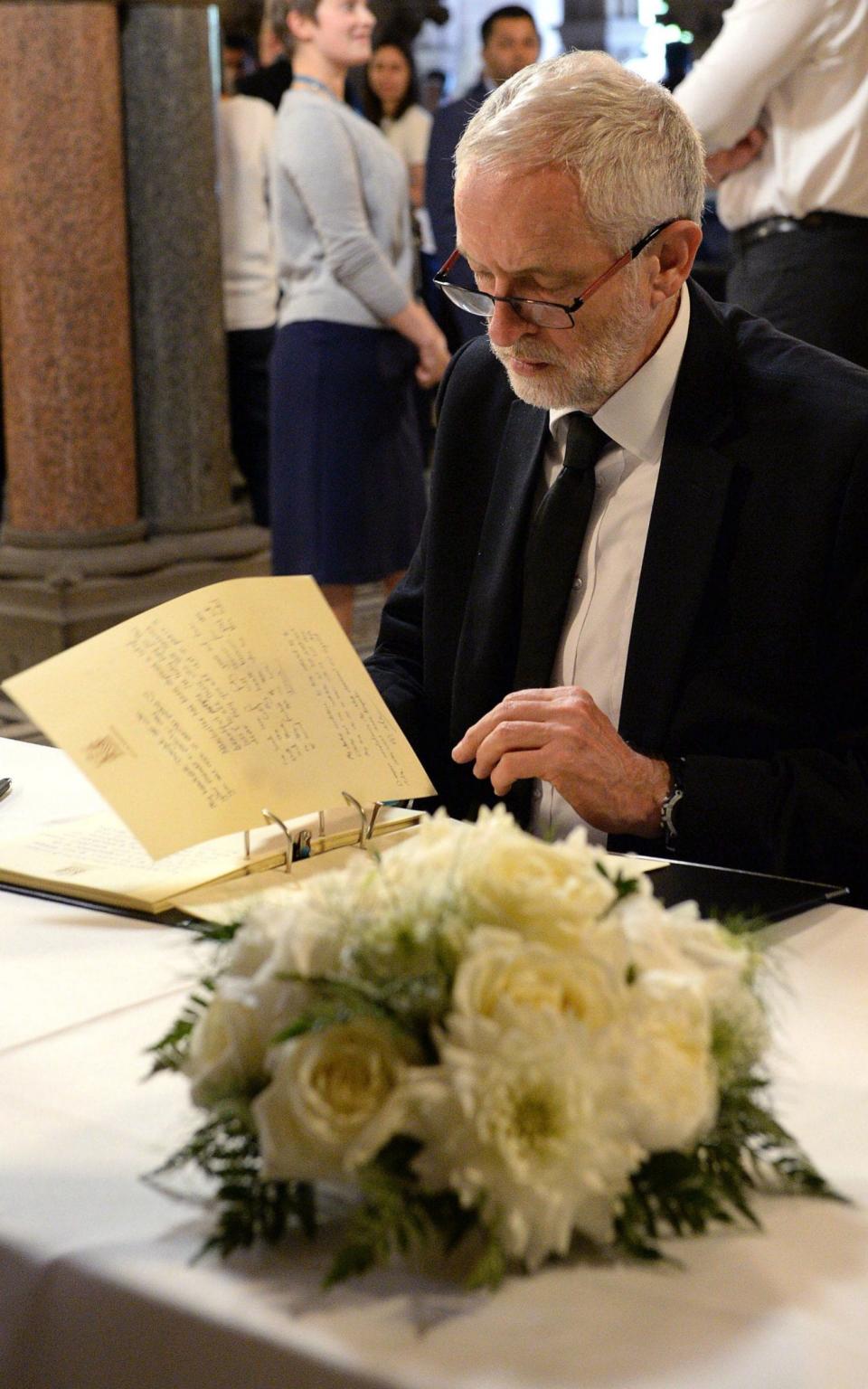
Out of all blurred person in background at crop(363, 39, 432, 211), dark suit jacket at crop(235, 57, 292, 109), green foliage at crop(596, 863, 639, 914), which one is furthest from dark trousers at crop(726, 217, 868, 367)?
blurred person in background at crop(363, 39, 432, 211)

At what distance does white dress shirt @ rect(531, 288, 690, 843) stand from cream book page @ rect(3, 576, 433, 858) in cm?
46

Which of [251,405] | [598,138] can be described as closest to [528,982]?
[598,138]

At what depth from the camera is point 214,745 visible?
1594 mm

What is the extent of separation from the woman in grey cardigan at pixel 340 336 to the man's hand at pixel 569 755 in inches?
120

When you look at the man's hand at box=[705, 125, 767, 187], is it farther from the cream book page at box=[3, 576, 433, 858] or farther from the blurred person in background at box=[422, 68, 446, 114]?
the blurred person in background at box=[422, 68, 446, 114]

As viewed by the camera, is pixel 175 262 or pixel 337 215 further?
pixel 175 262

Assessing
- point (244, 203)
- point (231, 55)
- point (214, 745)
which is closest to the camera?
point (214, 745)

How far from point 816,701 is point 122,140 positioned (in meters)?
4.24

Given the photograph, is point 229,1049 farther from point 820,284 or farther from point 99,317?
point 99,317

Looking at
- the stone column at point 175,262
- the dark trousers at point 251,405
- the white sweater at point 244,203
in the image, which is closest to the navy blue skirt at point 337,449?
the stone column at point 175,262

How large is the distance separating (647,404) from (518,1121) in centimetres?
135

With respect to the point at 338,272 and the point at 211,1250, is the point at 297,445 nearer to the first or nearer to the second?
the point at 338,272

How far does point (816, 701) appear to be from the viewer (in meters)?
2.04

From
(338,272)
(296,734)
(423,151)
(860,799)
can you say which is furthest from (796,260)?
(423,151)
